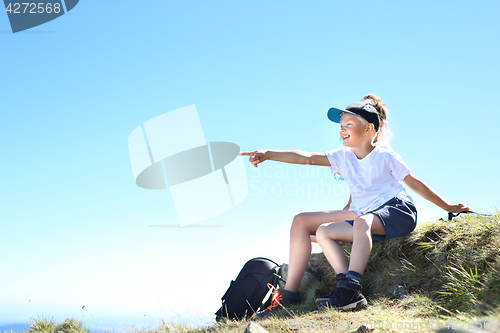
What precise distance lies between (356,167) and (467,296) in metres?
1.76

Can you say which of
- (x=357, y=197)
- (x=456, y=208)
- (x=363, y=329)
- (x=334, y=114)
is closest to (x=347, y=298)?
(x=363, y=329)

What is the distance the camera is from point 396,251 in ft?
14.3

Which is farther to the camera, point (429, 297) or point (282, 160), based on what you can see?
Result: point (282, 160)

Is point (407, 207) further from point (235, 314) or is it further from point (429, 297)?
point (235, 314)

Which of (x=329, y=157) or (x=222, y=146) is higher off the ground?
(x=222, y=146)

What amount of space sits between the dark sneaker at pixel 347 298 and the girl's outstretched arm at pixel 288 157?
150 centimetres

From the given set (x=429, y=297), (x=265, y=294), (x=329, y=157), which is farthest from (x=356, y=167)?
(x=265, y=294)

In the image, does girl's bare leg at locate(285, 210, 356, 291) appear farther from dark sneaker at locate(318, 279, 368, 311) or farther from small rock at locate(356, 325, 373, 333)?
small rock at locate(356, 325, 373, 333)

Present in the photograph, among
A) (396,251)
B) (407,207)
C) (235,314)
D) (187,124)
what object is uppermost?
(187,124)

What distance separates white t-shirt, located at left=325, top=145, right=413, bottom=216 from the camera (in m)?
4.08

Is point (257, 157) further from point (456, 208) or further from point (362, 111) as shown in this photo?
point (456, 208)

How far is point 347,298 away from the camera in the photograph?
341 centimetres

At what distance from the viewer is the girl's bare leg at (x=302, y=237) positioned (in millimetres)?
4043

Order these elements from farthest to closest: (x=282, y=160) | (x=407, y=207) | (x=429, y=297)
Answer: (x=282, y=160) → (x=407, y=207) → (x=429, y=297)
